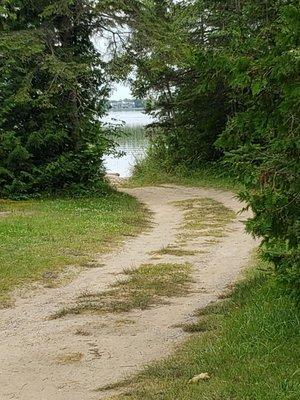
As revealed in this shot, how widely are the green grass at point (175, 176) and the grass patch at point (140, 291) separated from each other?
15722mm

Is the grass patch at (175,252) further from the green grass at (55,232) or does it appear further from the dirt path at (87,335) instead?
the green grass at (55,232)

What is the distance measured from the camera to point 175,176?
32.0 meters

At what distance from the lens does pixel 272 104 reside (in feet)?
16.4

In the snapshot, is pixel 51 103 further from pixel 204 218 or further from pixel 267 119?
pixel 267 119

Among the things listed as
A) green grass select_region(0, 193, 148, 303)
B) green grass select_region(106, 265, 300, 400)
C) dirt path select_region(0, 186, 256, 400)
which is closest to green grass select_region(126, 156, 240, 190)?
green grass select_region(0, 193, 148, 303)

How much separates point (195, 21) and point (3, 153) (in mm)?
11845

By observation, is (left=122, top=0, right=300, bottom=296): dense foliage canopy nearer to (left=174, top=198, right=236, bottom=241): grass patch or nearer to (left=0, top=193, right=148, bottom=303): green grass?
(left=0, top=193, right=148, bottom=303): green grass

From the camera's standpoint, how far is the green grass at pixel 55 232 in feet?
34.7

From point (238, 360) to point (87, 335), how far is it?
2.27 m

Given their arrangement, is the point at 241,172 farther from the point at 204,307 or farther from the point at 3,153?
the point at 3,153

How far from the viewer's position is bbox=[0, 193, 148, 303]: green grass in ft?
34.7

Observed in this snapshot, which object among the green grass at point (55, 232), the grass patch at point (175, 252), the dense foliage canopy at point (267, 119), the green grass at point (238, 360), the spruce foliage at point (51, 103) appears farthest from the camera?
the spruce foliage at point (51, 103)

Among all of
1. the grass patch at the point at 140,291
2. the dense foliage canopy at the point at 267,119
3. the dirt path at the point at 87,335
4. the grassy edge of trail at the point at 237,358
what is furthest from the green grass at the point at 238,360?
the grass patch at the point at 140,291

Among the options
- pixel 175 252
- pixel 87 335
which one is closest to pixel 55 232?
pixel 175 252
